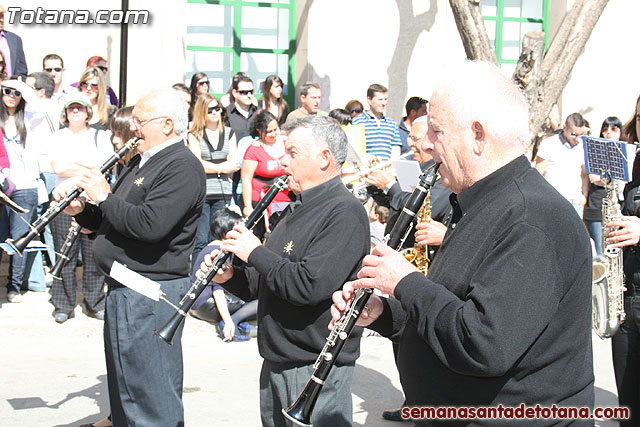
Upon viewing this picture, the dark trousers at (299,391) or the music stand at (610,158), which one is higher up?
the music stand at (610,158)

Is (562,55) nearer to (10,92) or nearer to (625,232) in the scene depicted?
(625,232)

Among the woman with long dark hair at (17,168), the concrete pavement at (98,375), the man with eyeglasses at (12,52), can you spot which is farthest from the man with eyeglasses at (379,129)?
the man with eyeglasses at (12,52)

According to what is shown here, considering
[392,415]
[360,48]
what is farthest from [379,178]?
[360,48]

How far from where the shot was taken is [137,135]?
4.26 meters

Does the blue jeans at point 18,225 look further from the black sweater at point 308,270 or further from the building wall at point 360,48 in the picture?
the black sweater at point 308,270

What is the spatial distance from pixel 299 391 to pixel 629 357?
188 cm

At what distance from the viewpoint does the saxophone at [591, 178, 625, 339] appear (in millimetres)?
4039

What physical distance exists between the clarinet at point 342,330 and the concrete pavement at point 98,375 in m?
2.48

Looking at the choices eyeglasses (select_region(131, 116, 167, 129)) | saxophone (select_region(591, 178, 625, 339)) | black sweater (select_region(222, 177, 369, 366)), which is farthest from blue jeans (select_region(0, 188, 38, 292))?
saxophone (select_region(591, 178, 625, 339))

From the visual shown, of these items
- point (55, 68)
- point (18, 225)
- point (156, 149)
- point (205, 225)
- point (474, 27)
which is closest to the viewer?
point (156, 149)

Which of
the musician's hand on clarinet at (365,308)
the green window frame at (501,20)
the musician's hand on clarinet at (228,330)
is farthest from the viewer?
the green window frame at (501,20)

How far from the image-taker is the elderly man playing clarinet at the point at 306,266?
132 inches

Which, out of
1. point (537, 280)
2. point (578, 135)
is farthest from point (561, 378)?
point (578, 135)

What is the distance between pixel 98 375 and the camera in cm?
609
